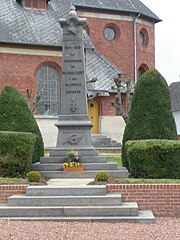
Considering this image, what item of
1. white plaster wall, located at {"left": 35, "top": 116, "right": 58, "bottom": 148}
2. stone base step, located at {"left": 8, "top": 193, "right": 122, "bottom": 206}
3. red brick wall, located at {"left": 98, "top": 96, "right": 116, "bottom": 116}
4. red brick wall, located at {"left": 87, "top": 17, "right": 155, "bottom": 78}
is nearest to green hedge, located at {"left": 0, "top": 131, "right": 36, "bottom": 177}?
stone base step, located at {"left": 8, "top": 193, "right": 122, "bottom": 206}

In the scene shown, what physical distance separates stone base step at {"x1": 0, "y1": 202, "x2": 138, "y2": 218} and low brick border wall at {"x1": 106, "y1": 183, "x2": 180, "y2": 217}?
0.52 metres

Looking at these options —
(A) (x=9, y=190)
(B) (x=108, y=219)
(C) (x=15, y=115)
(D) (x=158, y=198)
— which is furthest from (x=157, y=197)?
(C) (x=15, y=115)

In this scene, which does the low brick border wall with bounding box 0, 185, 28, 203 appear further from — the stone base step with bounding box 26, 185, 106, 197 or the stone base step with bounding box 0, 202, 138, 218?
the stone base step with bounding box 0, 202, 138, 218

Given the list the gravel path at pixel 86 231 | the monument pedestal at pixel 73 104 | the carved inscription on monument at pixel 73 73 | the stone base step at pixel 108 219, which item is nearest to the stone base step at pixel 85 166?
the monument pedestal at pixel 73 104

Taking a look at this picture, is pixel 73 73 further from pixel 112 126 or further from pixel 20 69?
pixel 112 126

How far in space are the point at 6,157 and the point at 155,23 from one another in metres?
29.1

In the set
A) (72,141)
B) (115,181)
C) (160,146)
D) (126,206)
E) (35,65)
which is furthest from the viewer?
(35,65)

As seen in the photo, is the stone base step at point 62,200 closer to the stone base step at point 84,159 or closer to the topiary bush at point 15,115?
the stone base step at point 84,159

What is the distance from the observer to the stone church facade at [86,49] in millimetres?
29219

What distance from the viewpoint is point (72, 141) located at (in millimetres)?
15000

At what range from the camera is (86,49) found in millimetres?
32469

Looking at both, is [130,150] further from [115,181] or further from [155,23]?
[155,23]

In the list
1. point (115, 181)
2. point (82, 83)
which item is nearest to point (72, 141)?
point (82, 83)

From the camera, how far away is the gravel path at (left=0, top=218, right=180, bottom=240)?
309 inches
